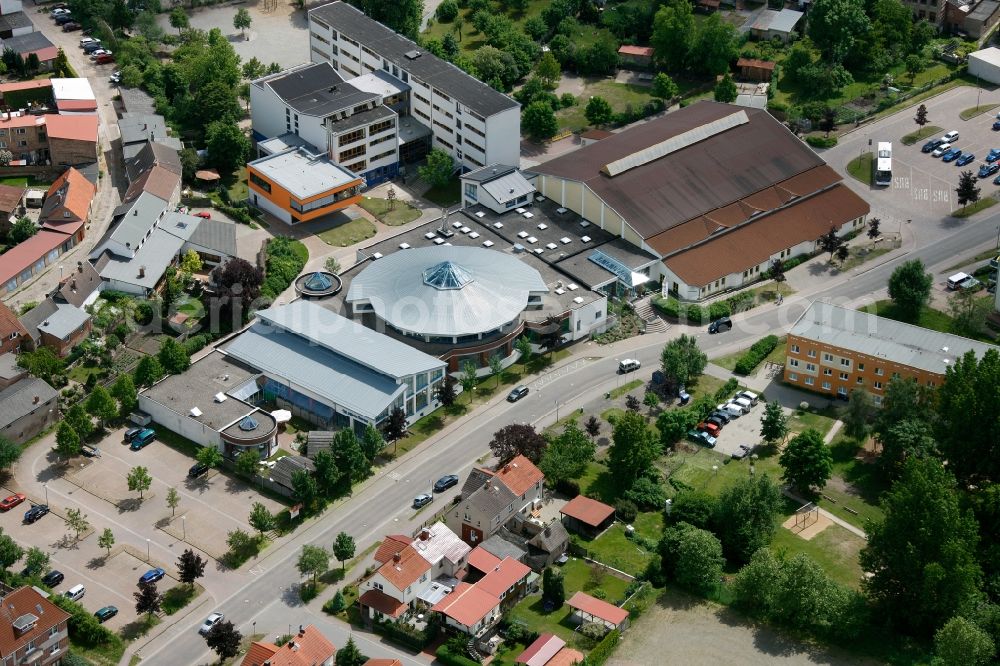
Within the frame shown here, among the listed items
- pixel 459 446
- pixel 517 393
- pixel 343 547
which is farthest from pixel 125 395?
pixel 517 393

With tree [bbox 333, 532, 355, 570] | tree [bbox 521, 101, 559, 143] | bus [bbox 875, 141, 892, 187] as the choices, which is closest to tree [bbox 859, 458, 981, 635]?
tree [bbox 333, 532, 355, 570]

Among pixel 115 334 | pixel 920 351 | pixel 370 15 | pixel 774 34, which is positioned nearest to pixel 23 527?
pixel 115 334

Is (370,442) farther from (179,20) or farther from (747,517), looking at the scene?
(179,20)

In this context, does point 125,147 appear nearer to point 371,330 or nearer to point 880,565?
point 371,330

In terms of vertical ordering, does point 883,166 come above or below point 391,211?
above

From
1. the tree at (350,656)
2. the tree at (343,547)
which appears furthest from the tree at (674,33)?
the tree at (350,656)

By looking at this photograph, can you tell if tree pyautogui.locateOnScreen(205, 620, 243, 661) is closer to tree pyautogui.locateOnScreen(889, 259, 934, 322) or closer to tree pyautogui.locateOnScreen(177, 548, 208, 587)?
tree pyautogui.locateOnScreen(177, 548, 208, 587)
